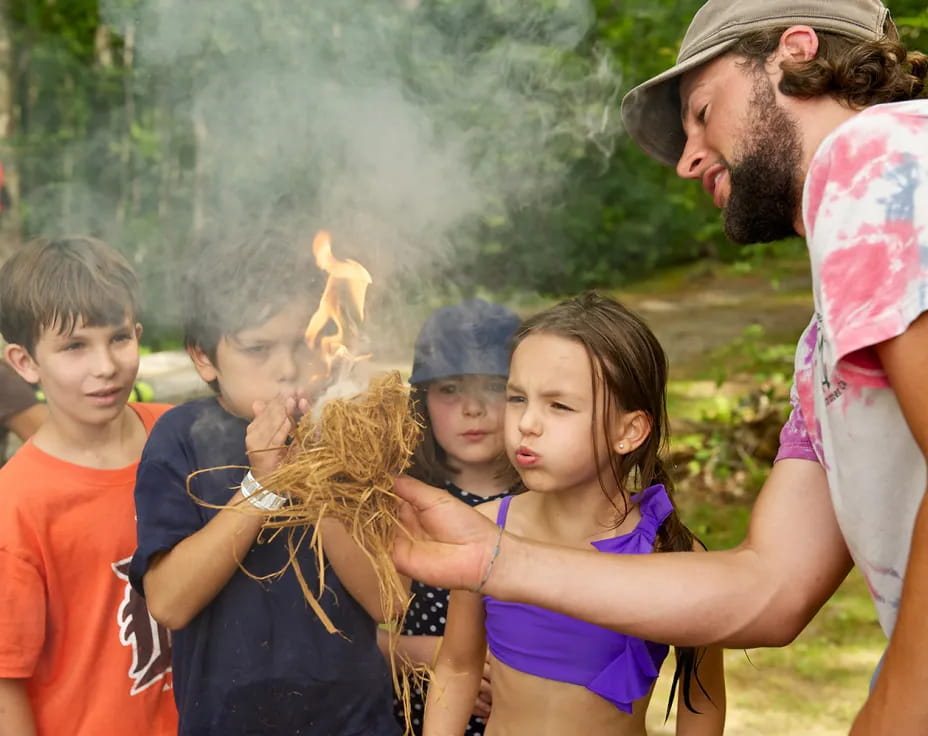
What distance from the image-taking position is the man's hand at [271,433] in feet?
6.67

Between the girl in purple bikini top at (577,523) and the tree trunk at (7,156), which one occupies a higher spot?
the tree trunk at (7,156)

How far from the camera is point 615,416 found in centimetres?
215

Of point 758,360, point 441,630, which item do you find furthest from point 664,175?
point 441,630

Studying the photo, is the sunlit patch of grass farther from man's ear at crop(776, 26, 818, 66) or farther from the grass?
man's ear at crop(776, 26, 818, 66)

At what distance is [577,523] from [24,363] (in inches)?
57.3

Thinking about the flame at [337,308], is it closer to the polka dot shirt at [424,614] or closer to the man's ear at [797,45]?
the polka dot shirt at [424,614]

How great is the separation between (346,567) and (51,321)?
975mm

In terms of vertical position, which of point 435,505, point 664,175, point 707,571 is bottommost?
point 707,571

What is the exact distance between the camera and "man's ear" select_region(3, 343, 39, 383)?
238 cm

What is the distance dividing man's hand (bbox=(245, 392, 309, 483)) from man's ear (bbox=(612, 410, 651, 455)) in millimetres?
712

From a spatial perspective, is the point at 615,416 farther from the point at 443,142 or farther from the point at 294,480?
the point at 443,142

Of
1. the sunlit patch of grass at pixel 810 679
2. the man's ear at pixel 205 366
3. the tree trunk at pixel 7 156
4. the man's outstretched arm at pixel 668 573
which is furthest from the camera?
the tree trunk at pixel 7 156

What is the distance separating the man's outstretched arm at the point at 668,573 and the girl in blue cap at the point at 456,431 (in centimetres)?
63

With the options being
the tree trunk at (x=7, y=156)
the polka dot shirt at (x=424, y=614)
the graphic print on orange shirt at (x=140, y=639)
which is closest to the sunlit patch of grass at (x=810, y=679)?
the polka dot shirt at (x=424, y=614)
